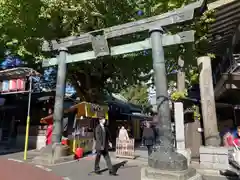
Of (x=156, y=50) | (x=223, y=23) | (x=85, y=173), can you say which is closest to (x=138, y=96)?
(x=223, y=23)

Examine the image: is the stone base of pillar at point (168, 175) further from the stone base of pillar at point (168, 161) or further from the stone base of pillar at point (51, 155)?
the stone base of pillar at point (51, 155)

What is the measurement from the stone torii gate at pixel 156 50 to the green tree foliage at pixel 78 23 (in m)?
2.54

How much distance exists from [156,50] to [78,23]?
7145 mm

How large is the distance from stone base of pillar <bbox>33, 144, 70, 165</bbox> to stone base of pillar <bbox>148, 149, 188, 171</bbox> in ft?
15.1

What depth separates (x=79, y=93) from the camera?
60.1ft

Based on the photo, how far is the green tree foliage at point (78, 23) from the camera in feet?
40.2

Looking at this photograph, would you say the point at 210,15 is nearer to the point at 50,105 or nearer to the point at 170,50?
the point at 170,50

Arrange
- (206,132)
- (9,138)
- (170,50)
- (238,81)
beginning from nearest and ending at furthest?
(206,132) < (238,81) < (170,50) < (9,138)

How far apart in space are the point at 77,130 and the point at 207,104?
7.72m

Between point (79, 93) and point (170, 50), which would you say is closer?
point (170, 50)

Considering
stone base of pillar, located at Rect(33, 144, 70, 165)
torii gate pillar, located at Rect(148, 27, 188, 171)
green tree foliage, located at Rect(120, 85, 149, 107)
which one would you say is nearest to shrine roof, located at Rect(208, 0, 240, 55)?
torii gate pillar, located at Rect(148, 27, 188, 171)

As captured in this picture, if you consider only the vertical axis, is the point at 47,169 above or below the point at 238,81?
below

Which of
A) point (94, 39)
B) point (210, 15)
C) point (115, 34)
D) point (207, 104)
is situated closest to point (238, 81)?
point (207, 104)

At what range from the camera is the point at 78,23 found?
1363 cm
